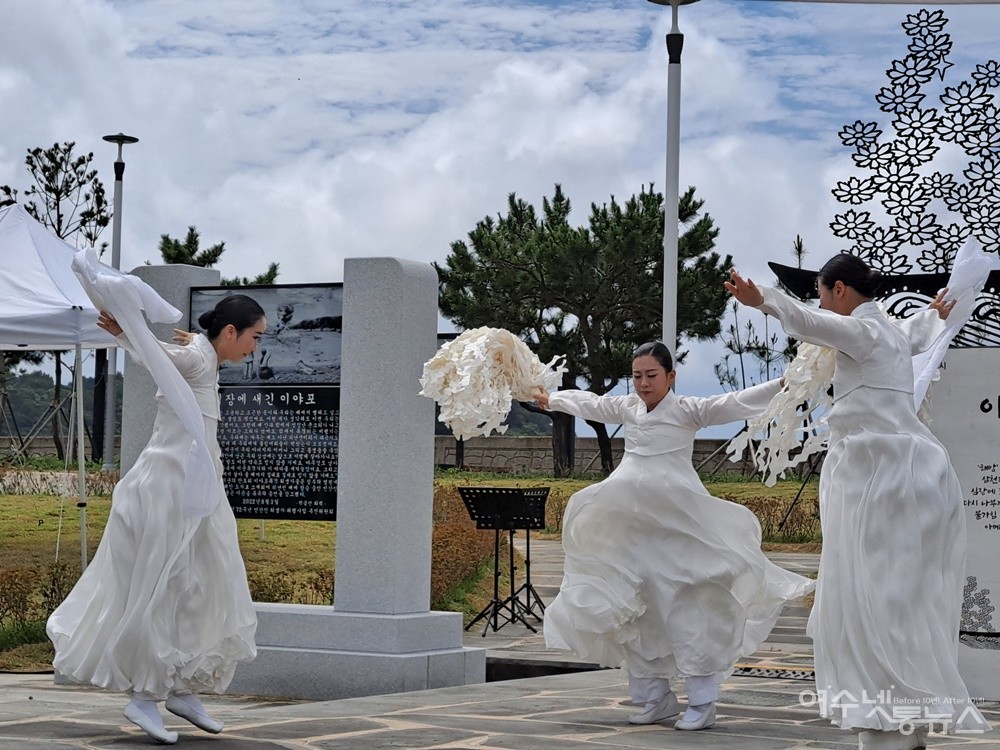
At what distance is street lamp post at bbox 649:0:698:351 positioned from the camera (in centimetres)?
1362

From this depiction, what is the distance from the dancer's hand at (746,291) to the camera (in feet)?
17.7

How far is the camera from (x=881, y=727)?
5371mm

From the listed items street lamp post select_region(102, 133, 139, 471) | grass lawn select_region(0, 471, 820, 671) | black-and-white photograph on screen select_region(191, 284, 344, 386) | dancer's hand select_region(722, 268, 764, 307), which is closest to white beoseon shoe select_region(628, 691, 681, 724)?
dancer's hand select_region(722, 268, 764, 307)

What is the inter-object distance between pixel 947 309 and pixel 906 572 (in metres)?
1.38

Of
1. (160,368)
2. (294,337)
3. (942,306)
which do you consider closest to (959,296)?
(942,306)

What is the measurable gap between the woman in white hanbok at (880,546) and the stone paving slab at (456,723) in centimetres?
108

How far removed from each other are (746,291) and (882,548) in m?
1.17

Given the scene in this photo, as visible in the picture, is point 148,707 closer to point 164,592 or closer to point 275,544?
point 164,592

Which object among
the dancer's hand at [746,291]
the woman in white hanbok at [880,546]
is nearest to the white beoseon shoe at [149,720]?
the woman in white hanbok at [880,546]

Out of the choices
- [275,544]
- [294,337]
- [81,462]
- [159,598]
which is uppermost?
[294,337]

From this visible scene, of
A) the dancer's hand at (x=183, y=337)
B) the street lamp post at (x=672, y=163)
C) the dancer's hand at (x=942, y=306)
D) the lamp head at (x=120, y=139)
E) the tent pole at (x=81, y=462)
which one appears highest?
the lamp head at (x=120, y=139)

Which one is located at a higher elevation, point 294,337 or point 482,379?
point 294,337

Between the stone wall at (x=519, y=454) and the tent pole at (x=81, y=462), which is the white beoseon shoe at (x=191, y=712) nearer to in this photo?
the tent pole at (x=81, y=462)

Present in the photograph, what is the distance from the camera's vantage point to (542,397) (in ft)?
25.5
